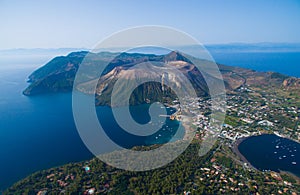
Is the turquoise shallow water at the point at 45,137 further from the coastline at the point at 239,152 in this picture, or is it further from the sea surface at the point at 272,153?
the sea surface at the point at 272,153

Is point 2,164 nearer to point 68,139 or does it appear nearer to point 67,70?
point 68,139

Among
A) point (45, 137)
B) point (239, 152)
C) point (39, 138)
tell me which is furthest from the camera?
point (45, 137)

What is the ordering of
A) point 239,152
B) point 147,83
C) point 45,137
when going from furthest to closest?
point 147,83 → point 45,137 → point 239,152

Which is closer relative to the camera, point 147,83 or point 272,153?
point 272,153

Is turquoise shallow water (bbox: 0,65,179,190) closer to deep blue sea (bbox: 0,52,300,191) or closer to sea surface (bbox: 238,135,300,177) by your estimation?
deep blue sea (bbox: 0,52,300,191)

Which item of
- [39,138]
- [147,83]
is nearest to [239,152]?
[39,138]

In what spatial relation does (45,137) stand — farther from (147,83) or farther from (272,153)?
(272,153)

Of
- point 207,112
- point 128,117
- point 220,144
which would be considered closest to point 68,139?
point 128,117

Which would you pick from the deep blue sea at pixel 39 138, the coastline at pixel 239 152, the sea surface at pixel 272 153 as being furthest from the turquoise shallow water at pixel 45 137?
the sea surface at pixel 272 153
